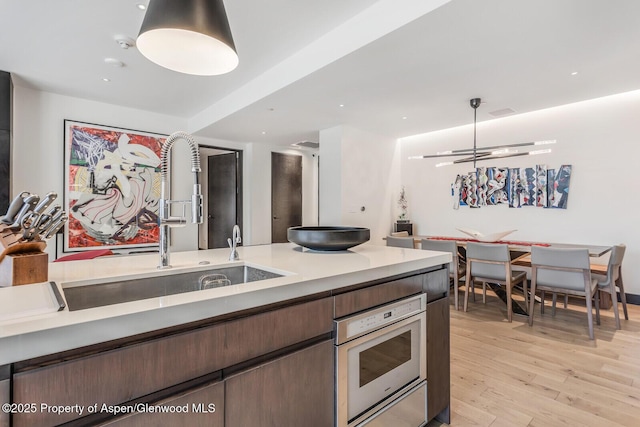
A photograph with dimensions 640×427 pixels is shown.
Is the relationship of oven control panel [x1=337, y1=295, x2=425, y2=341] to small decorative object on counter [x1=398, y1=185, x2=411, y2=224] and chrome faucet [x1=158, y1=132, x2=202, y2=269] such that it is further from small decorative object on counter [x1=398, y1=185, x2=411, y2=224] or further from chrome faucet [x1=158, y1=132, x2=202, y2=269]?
small decorative object on counter [x1=398, y1=185, x2=411, y2=224]

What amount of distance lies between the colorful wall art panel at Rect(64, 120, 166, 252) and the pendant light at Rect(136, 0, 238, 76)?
350cm

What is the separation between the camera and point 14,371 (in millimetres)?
605

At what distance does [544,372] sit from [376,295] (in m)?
1.84

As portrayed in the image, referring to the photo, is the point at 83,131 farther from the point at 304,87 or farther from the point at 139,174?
the point at 304,87

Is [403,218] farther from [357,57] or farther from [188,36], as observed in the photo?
[188,36]

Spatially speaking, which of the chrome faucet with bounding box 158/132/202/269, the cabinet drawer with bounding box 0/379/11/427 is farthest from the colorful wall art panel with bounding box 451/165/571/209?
the cabinet drawer with bounding box 0/379/11/427

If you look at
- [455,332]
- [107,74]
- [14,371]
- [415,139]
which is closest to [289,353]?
[14,371]

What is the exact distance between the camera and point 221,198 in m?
6.41

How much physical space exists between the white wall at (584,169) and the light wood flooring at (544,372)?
1021 millimetres

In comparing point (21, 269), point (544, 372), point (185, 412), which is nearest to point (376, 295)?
point (185, 412)

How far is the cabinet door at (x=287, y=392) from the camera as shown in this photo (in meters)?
0.92

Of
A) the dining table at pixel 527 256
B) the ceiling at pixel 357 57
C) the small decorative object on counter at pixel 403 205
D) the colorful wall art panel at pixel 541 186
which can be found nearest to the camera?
the ceiling at pixel 357 57

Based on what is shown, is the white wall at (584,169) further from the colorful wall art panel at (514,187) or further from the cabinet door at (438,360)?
Answer: the cabinet door at (438,360)

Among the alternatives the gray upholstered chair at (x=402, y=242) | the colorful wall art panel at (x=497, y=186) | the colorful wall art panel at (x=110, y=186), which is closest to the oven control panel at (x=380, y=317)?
the gray upholstered chair at (x=402, y=242)
